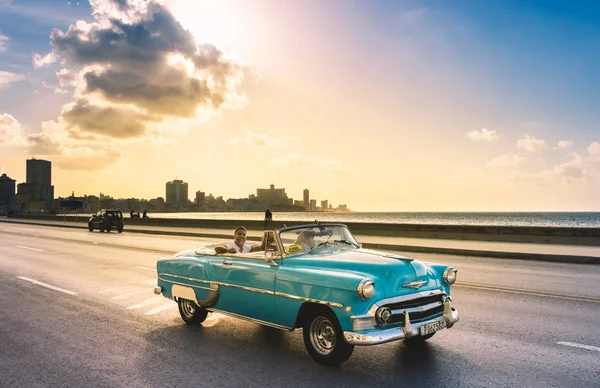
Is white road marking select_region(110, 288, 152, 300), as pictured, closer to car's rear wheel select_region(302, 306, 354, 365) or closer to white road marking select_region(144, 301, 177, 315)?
white road marking select_region(144, 301, 177, 315)

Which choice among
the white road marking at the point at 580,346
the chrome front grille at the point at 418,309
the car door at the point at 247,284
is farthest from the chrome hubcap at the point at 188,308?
the white road marking at the point at 580,346

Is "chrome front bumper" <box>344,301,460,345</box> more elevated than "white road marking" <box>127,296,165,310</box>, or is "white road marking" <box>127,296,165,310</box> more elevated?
"chrome front bumper" <box>344,301,460,345</box>

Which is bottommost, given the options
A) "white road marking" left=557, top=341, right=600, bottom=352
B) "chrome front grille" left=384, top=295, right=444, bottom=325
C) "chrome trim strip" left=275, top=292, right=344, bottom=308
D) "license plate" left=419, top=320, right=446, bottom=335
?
"white road marking" left=557, top=341, right=600, bottom=352

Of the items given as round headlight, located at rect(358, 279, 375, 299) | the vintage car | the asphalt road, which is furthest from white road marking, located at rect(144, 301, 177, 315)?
round headlight, located at rect(358, 279, 375, 299)

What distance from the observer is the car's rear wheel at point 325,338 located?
211 inches

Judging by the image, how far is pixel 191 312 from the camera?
773 centimetres

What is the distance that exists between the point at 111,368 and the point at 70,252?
52.2ft

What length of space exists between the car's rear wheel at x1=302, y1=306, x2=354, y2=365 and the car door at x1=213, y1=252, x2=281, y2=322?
25.5 inches

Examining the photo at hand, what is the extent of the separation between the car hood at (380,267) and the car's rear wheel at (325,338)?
55cm

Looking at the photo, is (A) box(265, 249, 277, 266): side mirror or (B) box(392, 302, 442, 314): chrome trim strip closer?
(B) box(392, 302, 442, 314): chrome trim strip

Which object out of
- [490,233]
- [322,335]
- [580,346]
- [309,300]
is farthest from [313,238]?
[490,233]

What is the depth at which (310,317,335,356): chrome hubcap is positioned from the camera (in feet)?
18.2

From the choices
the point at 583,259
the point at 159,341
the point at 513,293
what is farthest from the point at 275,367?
the point at 583,259

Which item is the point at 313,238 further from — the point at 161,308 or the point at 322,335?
the point at 161,308
